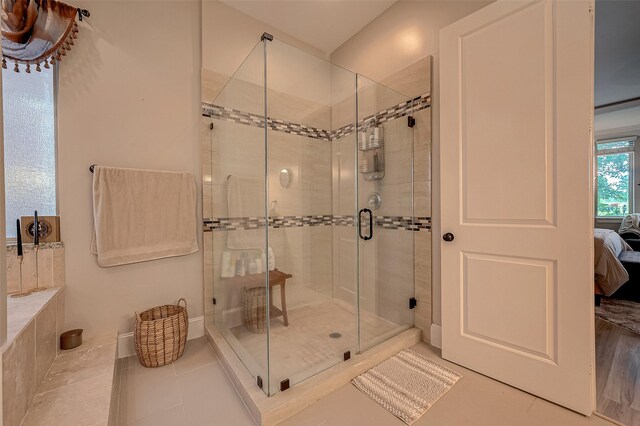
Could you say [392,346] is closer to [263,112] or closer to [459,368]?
[459,368]

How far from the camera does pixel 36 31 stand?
1.54 meters

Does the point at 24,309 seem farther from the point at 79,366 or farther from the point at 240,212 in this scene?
the point at 240,212

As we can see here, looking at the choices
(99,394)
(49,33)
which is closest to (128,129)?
(49,33)

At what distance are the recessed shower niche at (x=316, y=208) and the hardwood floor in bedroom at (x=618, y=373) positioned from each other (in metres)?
0.96

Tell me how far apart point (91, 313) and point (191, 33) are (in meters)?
2.26

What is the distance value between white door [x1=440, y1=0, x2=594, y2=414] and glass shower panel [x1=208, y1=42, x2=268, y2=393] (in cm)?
123

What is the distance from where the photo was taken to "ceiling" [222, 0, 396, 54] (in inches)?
90.1

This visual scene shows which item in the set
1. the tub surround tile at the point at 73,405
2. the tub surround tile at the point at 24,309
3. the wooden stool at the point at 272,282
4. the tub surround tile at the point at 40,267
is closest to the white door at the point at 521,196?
the wooden stool at the point at 272,282

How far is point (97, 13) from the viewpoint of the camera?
5.91ft

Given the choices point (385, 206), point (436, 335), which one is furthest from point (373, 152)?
point (436, 335)

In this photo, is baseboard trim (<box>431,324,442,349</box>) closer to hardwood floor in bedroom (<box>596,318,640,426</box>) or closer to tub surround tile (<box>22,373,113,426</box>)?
hardwood floor in bedroom (<box>596,318,640,426</box>)

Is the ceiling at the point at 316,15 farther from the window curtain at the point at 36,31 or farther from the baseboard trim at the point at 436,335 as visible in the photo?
the baseboard trim at the point at 436,335

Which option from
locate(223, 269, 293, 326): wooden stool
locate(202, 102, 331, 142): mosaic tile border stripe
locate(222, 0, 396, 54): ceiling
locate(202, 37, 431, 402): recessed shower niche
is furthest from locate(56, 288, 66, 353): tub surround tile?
locate(222, 0, 396, 54): ceiling

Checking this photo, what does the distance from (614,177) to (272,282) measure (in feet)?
23.7
